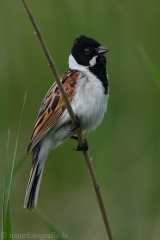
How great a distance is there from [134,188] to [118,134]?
1.33 ft

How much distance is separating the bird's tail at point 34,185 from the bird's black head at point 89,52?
0.61 metres

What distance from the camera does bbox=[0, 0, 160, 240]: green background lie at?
3672 mm

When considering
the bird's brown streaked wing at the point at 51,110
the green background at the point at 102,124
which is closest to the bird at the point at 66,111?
the bird's brown streaked wing at the point at 51,110

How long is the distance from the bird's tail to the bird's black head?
61cm

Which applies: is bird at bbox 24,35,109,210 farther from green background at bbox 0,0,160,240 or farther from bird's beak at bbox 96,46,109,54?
green background at bbox 0,0,160,240

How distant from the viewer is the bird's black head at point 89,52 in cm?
300

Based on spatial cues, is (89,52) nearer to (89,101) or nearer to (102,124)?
(89,101)

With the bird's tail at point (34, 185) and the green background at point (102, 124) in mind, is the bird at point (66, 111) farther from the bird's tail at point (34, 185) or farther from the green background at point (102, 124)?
the green background at point (102, 124)

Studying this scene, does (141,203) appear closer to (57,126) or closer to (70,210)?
(70,210)

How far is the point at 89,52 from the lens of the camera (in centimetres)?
306

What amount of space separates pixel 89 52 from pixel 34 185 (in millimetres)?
808

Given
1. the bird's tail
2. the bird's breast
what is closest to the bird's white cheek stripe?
the bird's breast

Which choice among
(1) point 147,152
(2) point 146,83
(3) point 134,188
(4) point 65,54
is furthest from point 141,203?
(4) point 65,54

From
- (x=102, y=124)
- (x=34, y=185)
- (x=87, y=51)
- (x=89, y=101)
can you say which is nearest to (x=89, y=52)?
(x=87, y=51)
